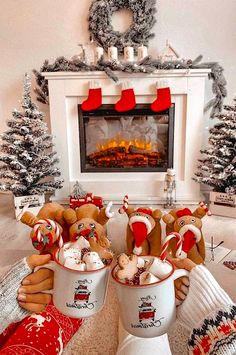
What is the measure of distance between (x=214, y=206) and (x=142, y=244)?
1294mm

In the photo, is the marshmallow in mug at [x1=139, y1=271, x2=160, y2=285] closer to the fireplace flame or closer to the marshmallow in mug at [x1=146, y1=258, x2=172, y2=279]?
the marshmallow in mug at [x1=146, y1=258, x2=172, y2=279]

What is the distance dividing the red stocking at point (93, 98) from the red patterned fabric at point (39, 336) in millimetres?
1912

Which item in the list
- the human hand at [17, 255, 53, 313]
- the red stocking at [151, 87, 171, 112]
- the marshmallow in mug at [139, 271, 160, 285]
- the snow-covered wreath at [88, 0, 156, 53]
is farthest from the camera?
the snow-covered wreath at [88, 0, 156, 53]

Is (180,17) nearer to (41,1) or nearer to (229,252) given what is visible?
(41,1)

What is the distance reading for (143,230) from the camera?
1265mm

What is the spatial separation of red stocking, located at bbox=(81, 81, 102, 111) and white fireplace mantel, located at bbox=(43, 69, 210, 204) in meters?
0.05

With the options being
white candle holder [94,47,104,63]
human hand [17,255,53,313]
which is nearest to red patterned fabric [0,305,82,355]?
human hand [17,255,53,313]

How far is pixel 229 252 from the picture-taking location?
1453 millimetres

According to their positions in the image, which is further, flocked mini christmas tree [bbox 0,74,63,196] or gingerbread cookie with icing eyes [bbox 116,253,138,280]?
flocked mini christmas tree [bbox 0,74,63,196]

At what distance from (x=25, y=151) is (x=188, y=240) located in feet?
5.46

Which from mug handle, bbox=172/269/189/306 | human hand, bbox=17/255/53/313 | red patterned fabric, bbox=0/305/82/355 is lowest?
red patterned fabric, bbox=0/305/82/355

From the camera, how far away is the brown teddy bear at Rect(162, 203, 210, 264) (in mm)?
1213

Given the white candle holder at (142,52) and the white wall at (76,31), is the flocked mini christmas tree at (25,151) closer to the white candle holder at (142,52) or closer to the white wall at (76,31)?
the white wall at (76,31)

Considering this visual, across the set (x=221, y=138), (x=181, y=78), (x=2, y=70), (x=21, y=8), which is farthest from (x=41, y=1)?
(x=221, y=138)
